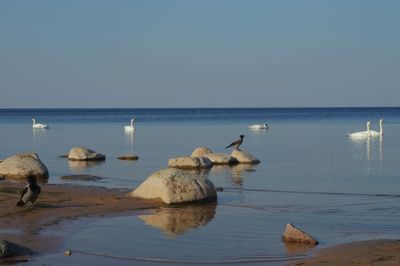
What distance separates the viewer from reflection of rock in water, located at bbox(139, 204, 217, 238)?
48.7 ft

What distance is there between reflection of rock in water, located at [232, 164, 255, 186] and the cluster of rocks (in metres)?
0.57

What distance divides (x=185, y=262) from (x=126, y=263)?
0.94 meters

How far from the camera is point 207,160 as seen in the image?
2952 cm

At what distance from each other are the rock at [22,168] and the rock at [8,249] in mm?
12395

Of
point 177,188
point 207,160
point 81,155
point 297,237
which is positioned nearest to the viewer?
point 297,237

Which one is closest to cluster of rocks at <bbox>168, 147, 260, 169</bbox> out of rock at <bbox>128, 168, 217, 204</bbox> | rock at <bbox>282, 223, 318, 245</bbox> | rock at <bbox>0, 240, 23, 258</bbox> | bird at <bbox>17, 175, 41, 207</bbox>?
rock at <bbox>128, 168, 217, 204</bbox>

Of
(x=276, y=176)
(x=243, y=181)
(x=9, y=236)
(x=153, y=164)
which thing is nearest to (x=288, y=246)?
(x=9, y=236)

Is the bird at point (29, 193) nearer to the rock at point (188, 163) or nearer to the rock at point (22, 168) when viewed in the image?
the rock at point (22, 168)

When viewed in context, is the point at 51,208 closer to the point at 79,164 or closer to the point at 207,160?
the point at 207,160

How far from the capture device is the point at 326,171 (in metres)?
28.0

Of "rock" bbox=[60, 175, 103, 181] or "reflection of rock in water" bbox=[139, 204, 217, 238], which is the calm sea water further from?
"rock" bbox=[60, 175, 103, 181]

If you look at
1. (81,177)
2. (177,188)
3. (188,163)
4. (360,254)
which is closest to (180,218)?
(177,188)

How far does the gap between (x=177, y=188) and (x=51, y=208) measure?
306 cm

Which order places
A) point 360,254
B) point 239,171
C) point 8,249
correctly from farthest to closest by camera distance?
point 239,171 → point 360,254 → point 8,249
